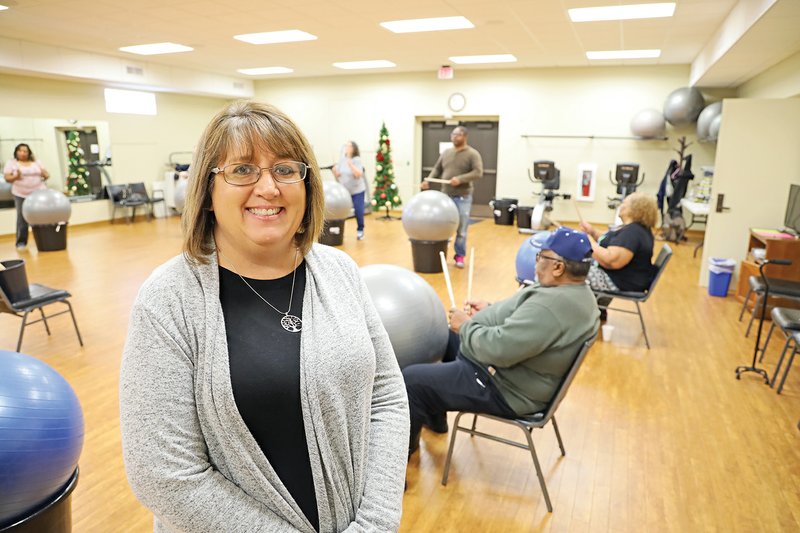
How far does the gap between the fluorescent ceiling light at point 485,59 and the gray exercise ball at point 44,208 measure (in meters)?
6.76

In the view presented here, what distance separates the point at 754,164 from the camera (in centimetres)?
559

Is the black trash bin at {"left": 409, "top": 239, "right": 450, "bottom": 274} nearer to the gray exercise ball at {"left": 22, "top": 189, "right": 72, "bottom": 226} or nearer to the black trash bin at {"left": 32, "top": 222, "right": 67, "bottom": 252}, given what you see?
the gray exercise ball at {"left": 22, "top": 189, "right": 72, "bottom": 226}

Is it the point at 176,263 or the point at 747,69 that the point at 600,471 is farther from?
the point at 747,69

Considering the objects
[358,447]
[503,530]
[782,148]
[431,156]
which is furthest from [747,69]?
[358,447]

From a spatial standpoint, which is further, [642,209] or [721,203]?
[721,203]

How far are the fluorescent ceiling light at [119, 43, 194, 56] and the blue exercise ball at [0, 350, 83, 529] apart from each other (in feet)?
27.0

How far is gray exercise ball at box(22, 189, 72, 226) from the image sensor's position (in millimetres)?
7371

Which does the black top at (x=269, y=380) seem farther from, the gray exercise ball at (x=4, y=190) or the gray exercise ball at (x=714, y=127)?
the gray exercise ball at (x=4, y=190)

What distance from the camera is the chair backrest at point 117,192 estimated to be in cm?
1072

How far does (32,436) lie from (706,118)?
10.1 m

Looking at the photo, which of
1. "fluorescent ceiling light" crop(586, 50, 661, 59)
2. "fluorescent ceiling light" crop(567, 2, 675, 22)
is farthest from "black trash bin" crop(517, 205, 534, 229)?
"fluorescent ceiling light" crop(567, 2, 675, 22)

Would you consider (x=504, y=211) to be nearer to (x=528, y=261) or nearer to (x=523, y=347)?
(x=528, y=261)

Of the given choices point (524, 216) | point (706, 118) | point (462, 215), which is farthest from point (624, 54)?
point (462, 215)

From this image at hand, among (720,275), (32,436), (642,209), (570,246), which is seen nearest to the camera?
(32,436)
